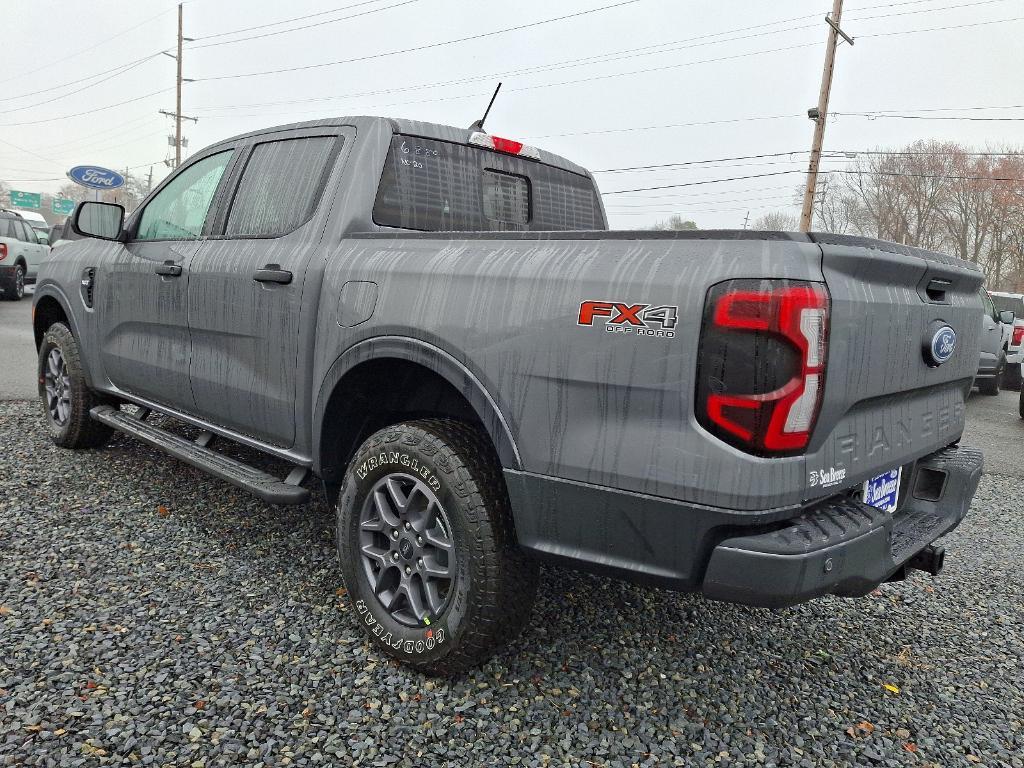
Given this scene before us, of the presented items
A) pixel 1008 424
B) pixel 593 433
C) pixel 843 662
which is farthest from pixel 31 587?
pixel 1008 424

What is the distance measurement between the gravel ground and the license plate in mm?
702

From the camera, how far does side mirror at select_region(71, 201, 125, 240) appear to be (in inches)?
158

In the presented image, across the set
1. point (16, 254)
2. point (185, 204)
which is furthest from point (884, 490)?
point (16, 254)

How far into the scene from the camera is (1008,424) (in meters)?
9.53

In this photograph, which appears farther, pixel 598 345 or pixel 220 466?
pixel 220 466

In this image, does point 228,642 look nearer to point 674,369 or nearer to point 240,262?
point 240,262

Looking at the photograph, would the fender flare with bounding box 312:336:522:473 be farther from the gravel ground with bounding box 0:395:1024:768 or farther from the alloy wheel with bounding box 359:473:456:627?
the gravel ground with bounding box 0:395:1024:768

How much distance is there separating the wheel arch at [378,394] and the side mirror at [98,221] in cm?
215

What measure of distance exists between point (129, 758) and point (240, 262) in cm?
192

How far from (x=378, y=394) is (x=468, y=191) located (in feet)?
3.45

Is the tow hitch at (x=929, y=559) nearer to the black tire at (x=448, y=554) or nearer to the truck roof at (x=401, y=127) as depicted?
A: the black tire at (x=448, y=554)

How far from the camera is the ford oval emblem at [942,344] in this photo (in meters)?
2.29

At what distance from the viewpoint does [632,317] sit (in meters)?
1.90

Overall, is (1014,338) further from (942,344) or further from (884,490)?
(884,490)
